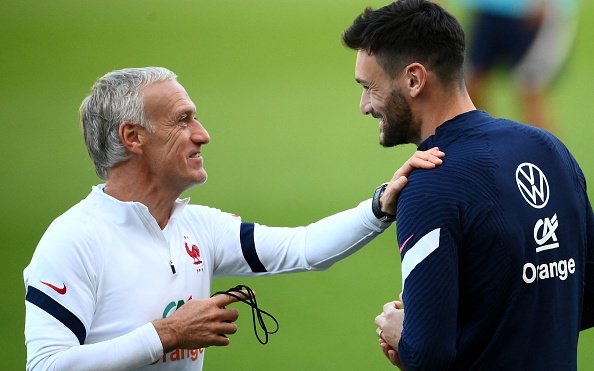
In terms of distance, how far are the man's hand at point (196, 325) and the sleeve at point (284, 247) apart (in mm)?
267

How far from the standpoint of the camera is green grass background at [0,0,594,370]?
124 inches

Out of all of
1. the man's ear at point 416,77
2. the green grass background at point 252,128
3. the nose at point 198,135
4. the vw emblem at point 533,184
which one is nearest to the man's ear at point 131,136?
the nose at point 198,135

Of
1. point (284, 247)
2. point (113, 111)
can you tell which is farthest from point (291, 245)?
point (113, 111)

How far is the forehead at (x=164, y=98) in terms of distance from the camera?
1.90 m

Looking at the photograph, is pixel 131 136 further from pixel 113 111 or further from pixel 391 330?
pixel 391 330

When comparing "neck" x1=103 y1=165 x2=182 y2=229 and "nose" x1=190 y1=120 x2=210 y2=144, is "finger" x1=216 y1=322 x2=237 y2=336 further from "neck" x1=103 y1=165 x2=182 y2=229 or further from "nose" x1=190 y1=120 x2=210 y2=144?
"nose" x1=190 y1=120 x2=210 y2=144

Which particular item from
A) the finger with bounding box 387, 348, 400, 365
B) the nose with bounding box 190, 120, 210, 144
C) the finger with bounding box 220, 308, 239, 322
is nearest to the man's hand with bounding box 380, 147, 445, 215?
the finger with bounding box 387, 348, 400, 365

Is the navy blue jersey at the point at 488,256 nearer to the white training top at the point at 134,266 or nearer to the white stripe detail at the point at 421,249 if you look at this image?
the white stripe detail at the point at 421,249

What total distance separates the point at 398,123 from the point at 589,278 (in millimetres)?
457

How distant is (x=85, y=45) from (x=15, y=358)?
115 centimetres

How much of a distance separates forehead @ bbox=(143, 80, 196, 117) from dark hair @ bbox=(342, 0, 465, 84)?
0.51 metres

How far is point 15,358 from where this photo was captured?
3.22 metres

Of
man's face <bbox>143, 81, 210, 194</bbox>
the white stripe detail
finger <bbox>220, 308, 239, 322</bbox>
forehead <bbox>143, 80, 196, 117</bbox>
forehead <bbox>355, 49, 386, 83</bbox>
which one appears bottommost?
finger <bbox>220, 308, 239, 322</bbox>

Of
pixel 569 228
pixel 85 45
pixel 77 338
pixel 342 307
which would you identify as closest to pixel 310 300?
pixel 342 307
